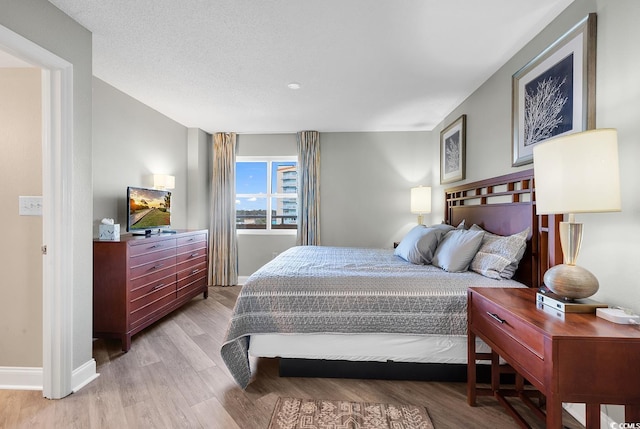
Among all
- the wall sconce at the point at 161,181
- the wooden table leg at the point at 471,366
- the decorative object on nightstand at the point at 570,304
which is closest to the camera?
the decorative object on nightstand at the point at 570,304

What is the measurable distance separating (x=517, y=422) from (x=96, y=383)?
2.72 m

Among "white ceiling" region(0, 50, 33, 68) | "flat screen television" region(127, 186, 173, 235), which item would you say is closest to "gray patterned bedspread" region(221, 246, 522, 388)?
"flat screen television" region(127, 186, 173, 235)

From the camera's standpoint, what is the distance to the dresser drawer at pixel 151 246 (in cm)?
254

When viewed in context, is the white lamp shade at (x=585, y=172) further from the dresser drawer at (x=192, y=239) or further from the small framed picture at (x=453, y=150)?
the dresser drawer at (x=192, y=239)

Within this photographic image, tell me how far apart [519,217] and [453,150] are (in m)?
1.58

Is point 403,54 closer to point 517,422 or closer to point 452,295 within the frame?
point 452,295

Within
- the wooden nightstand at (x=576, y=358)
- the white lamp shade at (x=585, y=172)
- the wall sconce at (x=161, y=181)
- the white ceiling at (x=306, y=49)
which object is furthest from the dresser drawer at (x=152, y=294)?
the white lamp shade at (x=585, y=172)

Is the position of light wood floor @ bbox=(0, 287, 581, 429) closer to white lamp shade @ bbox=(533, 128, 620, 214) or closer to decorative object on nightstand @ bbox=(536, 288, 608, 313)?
decorative object on nightstand @ bbox=(536, 288, 608, 313)

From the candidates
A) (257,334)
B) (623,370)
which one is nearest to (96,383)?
(257,334)

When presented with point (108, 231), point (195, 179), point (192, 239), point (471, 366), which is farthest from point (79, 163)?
point (471, 366)

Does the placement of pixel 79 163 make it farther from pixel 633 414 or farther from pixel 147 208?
pixel 633 414

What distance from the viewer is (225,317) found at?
3277 millimetres

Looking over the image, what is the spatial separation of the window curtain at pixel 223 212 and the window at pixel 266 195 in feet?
0.83

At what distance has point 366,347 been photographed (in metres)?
1.97
